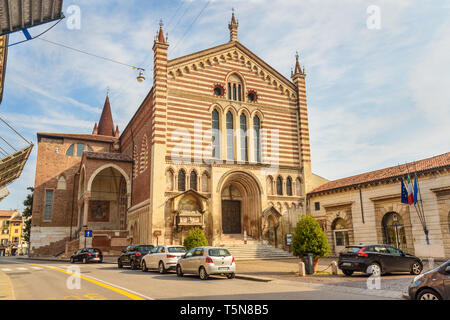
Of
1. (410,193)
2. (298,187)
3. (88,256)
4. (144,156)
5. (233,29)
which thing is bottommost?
(88,256)

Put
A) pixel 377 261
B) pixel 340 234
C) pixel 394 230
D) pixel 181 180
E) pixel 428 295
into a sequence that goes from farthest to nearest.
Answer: pixel 181 180
pixel 340 234
pixel 394 230
pixel 377 261
pixel 428 295

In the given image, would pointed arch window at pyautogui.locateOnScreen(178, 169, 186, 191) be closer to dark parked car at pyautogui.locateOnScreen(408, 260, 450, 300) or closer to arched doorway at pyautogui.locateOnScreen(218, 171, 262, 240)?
arched doorway at pyautogui.locateOnScreen(218, 171, 262, 240)

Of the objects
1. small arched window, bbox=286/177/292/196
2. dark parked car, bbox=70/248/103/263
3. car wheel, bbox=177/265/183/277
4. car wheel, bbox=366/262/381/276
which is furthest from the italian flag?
dark parked car, bbox=70/248/103/263

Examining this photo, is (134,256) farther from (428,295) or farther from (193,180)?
(428,295)

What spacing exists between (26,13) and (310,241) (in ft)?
44.2

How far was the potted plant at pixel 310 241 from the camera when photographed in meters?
16.4

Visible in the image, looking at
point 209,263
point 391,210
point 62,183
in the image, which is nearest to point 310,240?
point 209,263

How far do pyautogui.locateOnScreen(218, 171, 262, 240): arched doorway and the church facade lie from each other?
8cm

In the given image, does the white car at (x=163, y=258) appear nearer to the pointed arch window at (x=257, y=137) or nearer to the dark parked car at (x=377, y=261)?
the dark parked car at (x=377, y=261)

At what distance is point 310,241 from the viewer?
16.4 metres

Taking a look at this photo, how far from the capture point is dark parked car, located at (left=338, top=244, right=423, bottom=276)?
586 inches

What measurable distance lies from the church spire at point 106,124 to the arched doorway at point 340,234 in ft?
141

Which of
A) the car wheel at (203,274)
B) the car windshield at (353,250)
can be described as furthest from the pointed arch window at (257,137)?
the car wheel at (203,274)
